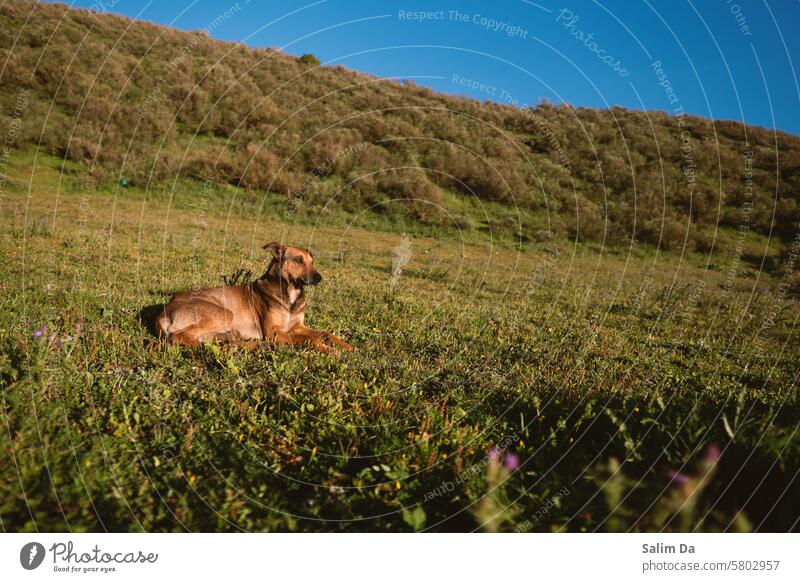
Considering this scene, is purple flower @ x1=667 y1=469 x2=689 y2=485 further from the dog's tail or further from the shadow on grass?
the shadow on grass

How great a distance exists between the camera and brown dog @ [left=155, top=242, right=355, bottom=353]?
6277 millimetres

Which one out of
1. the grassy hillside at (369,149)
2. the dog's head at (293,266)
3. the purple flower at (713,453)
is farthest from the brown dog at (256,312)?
the grassy hillside at (369,149)

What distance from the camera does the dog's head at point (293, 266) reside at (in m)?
7.43

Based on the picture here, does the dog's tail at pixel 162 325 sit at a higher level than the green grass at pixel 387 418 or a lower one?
higher

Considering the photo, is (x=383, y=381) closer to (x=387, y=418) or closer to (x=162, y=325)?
(x=387, y=418)

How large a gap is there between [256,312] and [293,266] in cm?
102

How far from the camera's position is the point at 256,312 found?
7.20 meters

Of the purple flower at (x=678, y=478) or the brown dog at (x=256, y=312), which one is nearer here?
the purple flower at (x=678, y=478)

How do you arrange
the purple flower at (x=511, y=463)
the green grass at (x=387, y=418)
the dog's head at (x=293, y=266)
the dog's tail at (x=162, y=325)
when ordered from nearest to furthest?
the green grass at (x=387, y=418)
the purple flower at (x=511, y=463)
the dog's tail at (x=162, y=325)
the dog's head at (x=293, y=266)

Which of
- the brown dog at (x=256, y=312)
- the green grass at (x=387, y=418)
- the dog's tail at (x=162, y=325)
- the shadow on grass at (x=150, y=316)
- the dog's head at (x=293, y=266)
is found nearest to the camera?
the green grass at (x=387, y=418)

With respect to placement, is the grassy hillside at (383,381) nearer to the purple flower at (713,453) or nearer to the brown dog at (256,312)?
the purple flower at (713,453)

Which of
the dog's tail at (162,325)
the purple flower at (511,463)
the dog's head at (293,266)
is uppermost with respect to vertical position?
the dog's head at (293,266)

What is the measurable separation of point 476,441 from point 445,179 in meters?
25.1

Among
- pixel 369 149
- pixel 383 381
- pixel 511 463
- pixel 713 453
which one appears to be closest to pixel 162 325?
pixel 383 381
